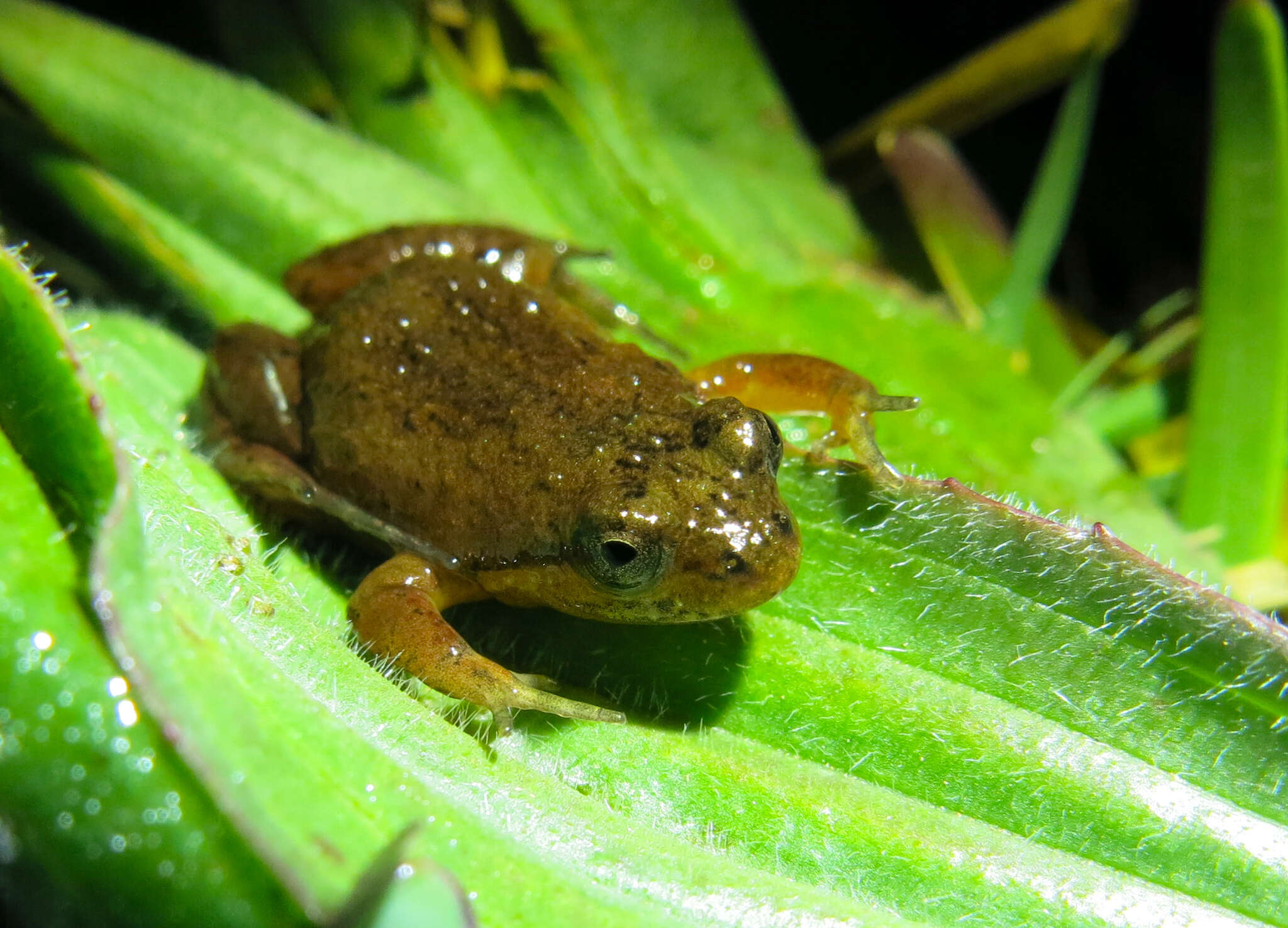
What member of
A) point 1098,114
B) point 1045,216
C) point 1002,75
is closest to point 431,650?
point 1045,216

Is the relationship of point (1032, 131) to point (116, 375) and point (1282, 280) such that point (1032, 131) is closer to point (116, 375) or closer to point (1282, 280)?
point (1282, 280)

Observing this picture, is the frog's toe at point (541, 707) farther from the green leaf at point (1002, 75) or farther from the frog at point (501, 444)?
the green leaf at point (1002, 75)

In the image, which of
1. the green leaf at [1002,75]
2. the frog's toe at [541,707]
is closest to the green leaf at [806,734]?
the frog's toe at [541,707]

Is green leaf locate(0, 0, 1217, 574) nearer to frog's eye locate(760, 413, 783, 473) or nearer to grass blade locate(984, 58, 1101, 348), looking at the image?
grass blade locate(984, 58, 1101, 348)

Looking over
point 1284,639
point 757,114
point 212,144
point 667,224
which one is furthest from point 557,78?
point 1284,639

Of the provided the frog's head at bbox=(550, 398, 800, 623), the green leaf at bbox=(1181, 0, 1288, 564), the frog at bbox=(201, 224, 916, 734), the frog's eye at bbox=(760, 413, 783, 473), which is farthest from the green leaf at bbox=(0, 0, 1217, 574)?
the frog's head at bbox=(550, 398, 800, 623)

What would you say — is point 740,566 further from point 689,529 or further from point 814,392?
point 814,392

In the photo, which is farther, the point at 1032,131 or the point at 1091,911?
the point at 1032,131
